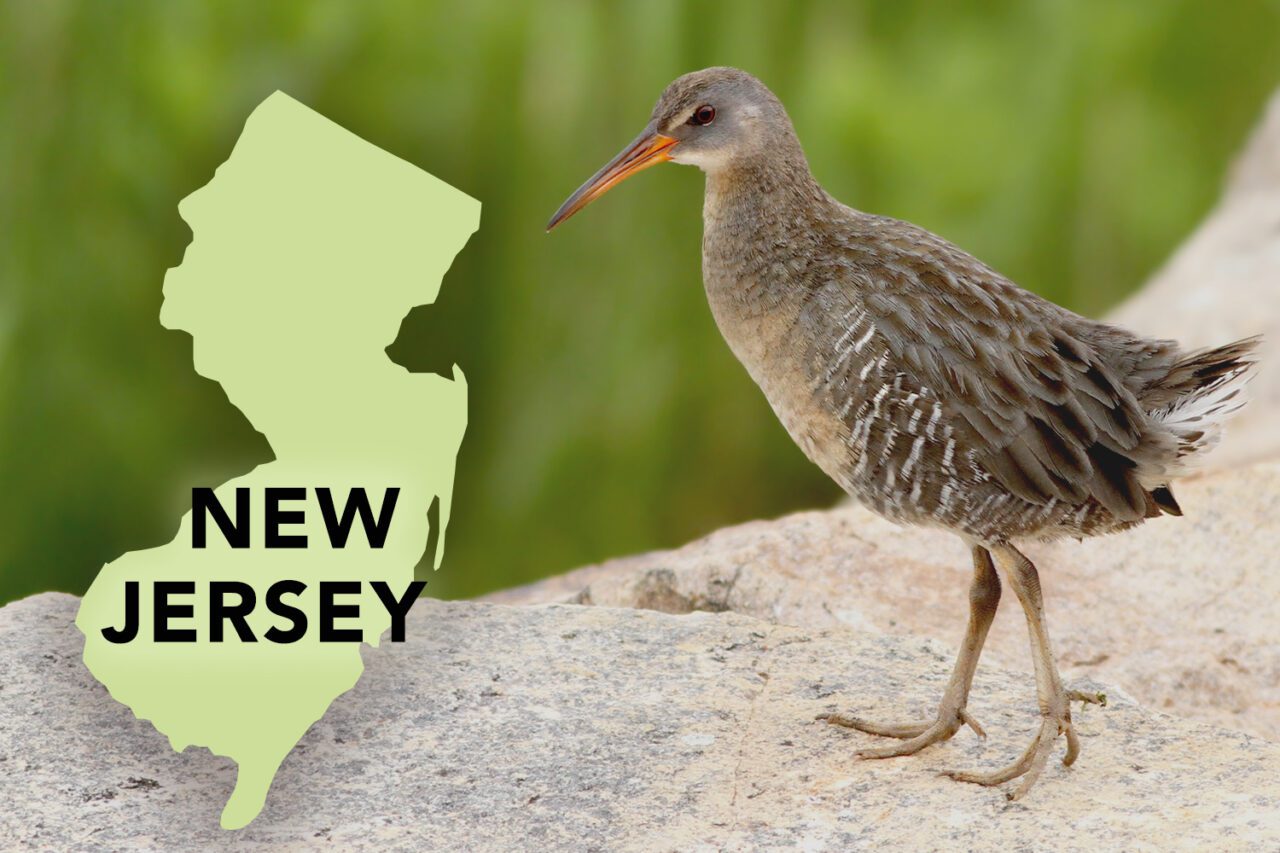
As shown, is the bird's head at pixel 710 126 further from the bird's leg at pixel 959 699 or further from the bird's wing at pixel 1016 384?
the bird's leg at pixel 959 699

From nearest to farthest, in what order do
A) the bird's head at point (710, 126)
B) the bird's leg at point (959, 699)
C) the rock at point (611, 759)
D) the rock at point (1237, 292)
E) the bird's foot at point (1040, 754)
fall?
the rock at point (611, 759) < the bird's foot at point (1040, 754) < the bird's leg at point (959, 699) < the bird's head at point (710, 126) < the rock at point (1237, 292)

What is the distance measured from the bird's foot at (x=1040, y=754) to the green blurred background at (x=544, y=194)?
84.8 inches

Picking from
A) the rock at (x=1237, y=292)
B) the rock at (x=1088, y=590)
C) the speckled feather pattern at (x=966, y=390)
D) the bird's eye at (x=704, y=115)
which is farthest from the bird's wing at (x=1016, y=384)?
the rock at (x=1237, y=292)

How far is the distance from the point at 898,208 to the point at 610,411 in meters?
1.05

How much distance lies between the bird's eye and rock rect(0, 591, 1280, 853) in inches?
36.6

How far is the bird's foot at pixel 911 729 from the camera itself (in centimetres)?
261

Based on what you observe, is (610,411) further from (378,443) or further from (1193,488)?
(378,443)

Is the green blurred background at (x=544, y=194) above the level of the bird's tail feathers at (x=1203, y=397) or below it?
above

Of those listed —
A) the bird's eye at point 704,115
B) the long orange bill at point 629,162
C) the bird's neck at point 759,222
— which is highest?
the bird's eye at point 704,115

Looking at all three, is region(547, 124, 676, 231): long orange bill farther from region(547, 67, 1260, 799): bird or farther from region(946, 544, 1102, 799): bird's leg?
region(946, 544, 1102, 799): bird's leg

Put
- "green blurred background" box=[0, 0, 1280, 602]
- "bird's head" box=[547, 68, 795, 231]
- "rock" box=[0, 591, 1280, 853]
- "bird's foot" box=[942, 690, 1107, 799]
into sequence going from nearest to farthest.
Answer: "rock" box=[0, 591, 1280, 853] → "bird's foot" box=[942, 690, 1107, 799] → "bird's head" box=[547, 68, 795, 231] → "green blurred background" box=[0, 0, 1280, 602]

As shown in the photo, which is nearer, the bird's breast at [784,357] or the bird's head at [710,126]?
the bird's breast at [784,357]

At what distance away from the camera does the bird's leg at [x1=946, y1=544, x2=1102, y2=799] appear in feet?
8.36

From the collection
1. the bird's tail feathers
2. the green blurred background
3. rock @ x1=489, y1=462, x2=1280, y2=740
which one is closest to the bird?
the bird's tail feathers
